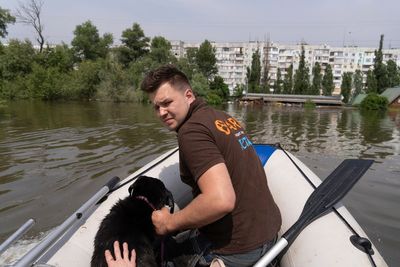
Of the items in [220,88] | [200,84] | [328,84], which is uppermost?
[200,84]

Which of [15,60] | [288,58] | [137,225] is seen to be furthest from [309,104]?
[137,225]

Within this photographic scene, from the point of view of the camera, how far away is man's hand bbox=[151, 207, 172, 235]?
1822 mm

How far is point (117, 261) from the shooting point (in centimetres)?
160

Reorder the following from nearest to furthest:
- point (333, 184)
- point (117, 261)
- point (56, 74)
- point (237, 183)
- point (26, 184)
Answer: point (117, 261) < point (237, 183) < point (333, 184) < point (26, 184) < point (56, 74)

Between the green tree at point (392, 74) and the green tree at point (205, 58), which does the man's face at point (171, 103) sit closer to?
the green tree at point (392, 74)

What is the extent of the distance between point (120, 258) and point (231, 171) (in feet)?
2.32

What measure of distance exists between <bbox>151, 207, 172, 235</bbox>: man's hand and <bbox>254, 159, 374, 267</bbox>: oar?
539 mm

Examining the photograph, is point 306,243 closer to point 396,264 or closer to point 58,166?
point 396,264

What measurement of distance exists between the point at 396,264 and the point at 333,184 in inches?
56.9

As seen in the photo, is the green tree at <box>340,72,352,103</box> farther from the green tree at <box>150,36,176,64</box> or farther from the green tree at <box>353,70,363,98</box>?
the green tree at <box>150,36,176,64</box>

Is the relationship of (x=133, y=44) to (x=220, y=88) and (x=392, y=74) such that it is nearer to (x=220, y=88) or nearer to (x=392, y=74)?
(x=220, y=88)

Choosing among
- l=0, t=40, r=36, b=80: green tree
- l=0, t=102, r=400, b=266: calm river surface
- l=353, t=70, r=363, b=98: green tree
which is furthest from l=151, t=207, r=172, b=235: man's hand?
l=353, t=70, r=363, b=98: green tree

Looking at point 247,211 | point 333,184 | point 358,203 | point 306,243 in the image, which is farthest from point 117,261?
point 358,203

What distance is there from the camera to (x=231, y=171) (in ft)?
5.63
